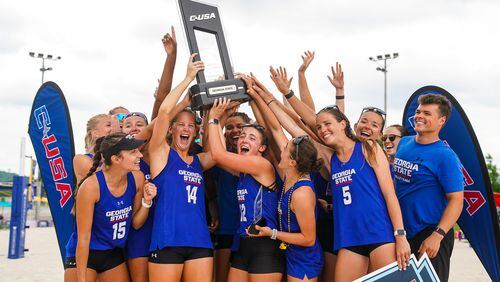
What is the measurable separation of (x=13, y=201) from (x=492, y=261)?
42.5 feet

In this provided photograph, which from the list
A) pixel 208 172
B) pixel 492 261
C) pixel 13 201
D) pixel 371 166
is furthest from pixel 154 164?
pixel 13 201

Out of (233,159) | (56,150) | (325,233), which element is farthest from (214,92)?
(56,150)

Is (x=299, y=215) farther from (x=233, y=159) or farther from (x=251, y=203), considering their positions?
(x=233, y=159)

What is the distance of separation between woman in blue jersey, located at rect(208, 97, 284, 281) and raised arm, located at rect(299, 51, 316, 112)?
1161mm

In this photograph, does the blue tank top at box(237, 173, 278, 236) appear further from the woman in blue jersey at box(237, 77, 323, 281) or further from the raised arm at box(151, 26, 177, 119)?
the raised arm at box(151, 26, 177, 119)

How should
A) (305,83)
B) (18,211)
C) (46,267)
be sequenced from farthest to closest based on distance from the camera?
(18,211)
(46,267)
(305,83)

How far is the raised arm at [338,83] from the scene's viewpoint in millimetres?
5336

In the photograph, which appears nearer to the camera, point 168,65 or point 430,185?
point 430,185

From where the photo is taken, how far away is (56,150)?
652 cm

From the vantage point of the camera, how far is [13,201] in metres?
14.1

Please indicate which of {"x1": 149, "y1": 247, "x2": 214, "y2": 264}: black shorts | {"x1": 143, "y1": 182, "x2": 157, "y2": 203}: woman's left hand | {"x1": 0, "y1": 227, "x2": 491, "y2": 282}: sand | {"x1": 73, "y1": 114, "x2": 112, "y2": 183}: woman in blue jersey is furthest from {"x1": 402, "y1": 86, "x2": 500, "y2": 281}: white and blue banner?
{"x1": 0, "y1": 227, "x2": 491, "y2": 282}: sand

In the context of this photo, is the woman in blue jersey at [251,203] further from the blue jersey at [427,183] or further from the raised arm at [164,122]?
the blue jersey at [427,183]

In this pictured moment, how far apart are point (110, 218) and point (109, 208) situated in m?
0.09

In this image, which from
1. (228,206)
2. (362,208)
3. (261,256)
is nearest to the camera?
(362,208)
